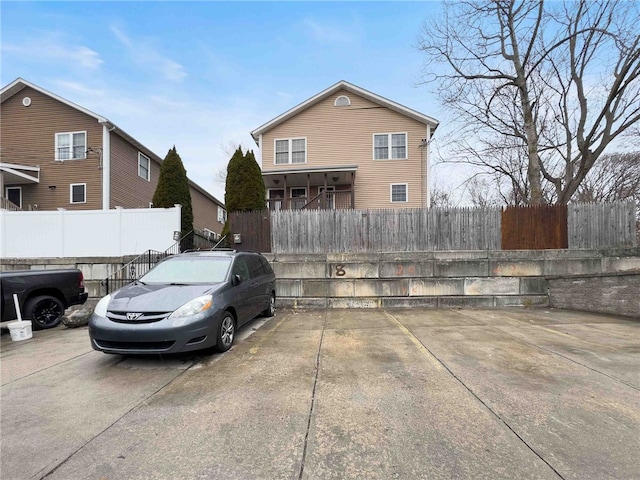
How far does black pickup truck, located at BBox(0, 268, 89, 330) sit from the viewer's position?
6344 mm

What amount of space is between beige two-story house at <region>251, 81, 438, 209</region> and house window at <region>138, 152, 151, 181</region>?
691 cm

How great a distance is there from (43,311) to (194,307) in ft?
16.1

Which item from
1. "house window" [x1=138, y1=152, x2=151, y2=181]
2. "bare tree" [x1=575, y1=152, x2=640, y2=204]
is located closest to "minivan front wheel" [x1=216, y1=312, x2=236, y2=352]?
"house window" [x1=138, y1=152, x2=151, y2=181]

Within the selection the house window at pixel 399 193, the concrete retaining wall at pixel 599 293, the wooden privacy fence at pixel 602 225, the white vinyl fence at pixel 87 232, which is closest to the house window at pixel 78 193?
the white vinyl fence at pixel 87 232

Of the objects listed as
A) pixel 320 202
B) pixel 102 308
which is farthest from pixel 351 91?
pixel 102 308

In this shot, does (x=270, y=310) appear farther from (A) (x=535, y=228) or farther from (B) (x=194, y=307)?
(A) (x=535, y=228)

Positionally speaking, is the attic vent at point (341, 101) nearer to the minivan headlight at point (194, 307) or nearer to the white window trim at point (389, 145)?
the white window trim at point (389, 145)

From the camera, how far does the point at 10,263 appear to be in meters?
10.6

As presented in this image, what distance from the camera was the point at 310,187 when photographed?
18047 mm

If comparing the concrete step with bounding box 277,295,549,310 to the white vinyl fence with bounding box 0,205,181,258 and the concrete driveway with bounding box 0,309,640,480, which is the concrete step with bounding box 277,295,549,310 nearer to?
the concrete driveway with bounding box 0,309,640,480

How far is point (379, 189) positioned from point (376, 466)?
1585cm

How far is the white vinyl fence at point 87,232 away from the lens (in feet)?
35.4

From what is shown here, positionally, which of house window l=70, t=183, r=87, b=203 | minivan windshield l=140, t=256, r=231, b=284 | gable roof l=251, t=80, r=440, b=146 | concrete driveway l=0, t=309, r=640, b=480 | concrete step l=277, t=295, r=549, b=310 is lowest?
concrete step l=277, t=295, r=549, b=310

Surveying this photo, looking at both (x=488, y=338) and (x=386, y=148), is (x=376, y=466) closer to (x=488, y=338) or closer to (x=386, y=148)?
(x=488, y=338)
